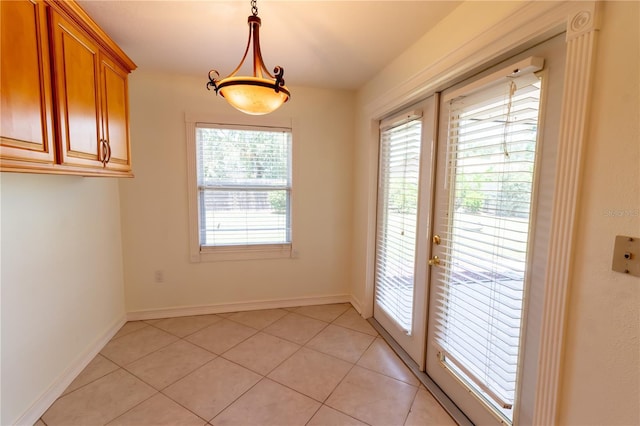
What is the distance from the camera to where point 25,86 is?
4.11ft

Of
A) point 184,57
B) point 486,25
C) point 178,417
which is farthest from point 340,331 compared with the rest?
point 184,57

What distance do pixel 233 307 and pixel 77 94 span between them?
229 centimetres

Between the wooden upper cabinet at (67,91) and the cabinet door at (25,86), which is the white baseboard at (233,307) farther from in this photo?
the cabinet door at (25,86)

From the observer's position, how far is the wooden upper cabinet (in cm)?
122

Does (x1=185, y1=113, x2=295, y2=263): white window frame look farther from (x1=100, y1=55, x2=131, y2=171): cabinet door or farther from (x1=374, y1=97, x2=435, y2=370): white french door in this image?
(x1=374, y1=97, x2=435, y2=370): white french door

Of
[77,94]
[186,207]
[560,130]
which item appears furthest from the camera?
[186,207]

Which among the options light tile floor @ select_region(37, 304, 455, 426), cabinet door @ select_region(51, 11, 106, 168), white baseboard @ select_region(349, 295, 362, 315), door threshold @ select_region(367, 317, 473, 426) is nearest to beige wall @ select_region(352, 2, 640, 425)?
door threshold @ select_region(367, 317, 473, 426)

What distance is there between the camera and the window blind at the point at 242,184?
9.47 feet

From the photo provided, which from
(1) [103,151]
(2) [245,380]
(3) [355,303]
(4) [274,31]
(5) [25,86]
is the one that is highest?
(4) [274,31]

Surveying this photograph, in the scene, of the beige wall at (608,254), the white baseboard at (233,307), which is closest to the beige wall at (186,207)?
the white baseboard at (233,307)

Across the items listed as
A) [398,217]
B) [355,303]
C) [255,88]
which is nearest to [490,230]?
[398,217]

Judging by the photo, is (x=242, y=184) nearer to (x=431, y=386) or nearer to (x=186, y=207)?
(x=186, y=207)

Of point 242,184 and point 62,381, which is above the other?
point 242,184

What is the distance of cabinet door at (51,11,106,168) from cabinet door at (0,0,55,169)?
6 cm
